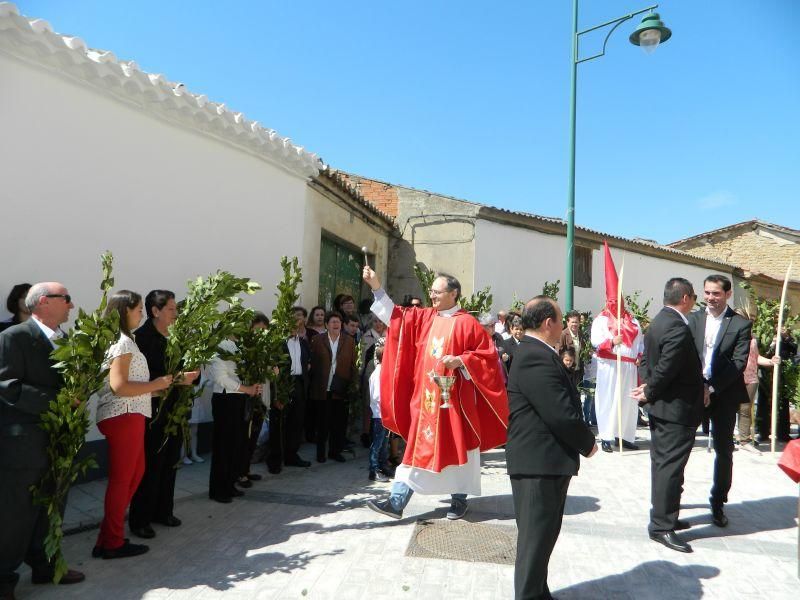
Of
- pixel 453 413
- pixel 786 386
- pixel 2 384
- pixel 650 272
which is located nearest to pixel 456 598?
pixel 453 413

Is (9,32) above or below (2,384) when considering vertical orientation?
above

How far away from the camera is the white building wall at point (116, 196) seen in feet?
16.3

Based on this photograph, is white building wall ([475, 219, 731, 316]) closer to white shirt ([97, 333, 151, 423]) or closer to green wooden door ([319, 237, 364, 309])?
green wooden door ([319, 237, 364, 309])

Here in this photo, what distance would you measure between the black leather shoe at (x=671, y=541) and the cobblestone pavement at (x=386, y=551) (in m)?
0.06

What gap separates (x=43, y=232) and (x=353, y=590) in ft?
13.4

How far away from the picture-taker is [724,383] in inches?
183

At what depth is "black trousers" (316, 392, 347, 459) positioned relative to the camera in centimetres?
659

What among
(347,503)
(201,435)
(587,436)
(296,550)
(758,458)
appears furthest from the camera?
(758,458)

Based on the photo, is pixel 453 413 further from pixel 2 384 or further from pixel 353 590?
pixel 2 384

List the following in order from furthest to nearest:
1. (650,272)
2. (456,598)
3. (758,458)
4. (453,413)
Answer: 1. (650,272)
2. (758,458)
3. (453,413)
4. (456,598)

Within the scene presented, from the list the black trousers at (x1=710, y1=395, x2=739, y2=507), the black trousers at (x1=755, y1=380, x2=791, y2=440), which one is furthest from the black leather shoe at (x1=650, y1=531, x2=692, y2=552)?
the black trousers at (x1=755, y1=380, x2=791, y2=440)

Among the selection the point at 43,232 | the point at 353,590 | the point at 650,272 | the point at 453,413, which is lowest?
the point at 353,590

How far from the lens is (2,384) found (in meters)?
3.04

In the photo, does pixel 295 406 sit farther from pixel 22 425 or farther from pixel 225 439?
pixel 22 425
